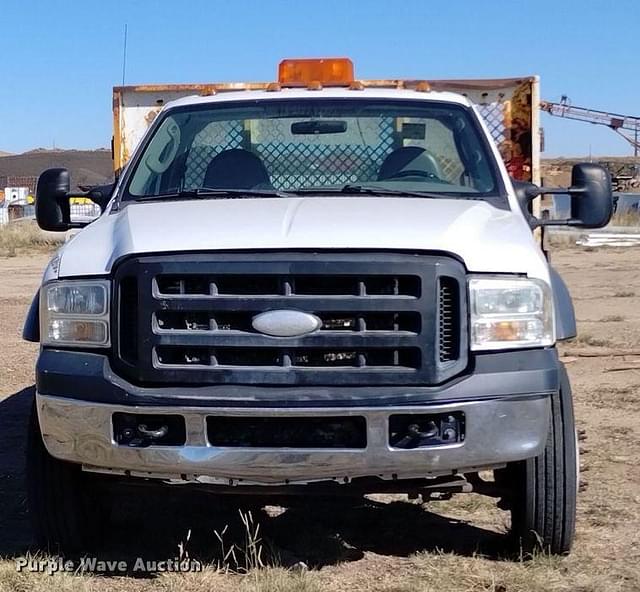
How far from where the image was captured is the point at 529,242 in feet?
13.8

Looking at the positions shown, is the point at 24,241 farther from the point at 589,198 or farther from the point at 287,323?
the point at 287,323

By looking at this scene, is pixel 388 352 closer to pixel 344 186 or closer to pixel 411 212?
pixel 411 212

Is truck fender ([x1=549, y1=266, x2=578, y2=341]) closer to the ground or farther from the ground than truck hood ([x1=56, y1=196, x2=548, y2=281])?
closer to the ground

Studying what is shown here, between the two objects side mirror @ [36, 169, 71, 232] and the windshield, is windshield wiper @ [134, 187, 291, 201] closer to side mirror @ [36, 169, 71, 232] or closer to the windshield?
the windshield

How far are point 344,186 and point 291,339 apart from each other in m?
1.32

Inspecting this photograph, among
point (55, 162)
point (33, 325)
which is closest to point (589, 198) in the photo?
point (33, 325)

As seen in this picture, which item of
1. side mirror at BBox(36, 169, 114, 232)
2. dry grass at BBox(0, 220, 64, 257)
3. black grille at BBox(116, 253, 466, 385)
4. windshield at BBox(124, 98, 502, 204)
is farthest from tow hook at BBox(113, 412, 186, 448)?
dry grass at BBox(0, 220, 64, 257)

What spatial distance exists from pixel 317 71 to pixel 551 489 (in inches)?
149

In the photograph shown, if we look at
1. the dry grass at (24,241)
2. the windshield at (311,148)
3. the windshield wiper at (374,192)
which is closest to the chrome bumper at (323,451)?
the windshield wiper at (374,192)

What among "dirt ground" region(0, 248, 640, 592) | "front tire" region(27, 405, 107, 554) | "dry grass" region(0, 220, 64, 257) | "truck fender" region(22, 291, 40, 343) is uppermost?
"truck fender" region(22, 291, 40, 343)

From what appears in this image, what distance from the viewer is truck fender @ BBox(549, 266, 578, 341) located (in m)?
4.34

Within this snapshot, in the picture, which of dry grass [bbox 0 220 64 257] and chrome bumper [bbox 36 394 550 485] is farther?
dry grass [bbox 0 220 64 257]

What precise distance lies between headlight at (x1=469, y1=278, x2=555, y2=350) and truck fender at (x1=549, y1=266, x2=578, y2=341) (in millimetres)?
259

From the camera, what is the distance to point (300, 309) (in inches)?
154
